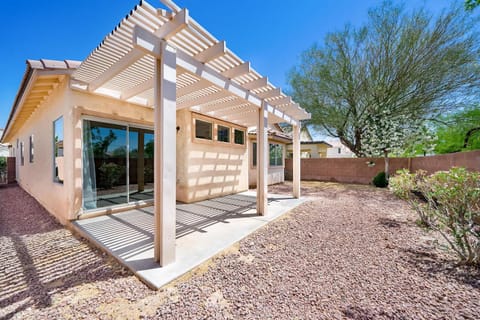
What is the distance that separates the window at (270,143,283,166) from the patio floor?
20.0 ft

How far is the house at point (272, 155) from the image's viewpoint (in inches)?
418

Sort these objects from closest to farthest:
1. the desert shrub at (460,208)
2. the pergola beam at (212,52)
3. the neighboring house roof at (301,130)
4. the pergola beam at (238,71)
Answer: the desert shrub at (460,208) → the pergola beam at (212,52) → the pergola beam at (238,71) → the neighboring house roof at (301,130)

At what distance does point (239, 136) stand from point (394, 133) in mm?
8795

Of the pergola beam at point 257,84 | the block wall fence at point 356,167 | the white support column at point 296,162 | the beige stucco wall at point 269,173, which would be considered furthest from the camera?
the beige stucco wall at point 269,173

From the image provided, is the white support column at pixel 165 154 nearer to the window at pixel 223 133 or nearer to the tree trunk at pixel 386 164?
the window at pixel 223 133

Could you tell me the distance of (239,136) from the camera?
9.09 meters

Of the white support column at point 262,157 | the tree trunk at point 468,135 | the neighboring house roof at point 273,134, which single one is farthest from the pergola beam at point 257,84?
the tree trunk at point 468,135

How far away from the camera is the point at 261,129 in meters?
5.43

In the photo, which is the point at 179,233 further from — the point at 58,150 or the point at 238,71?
the point at 58,150

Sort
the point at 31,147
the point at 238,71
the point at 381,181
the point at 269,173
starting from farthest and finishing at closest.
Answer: the point at 269,173
the point at 381,181
the point at 31,147
the point at 238,71

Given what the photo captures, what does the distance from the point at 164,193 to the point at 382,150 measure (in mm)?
12685

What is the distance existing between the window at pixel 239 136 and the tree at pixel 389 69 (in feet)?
21.4

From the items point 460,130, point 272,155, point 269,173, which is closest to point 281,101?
point 269,173

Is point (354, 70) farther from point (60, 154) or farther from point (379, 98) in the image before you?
point (60, 154)
